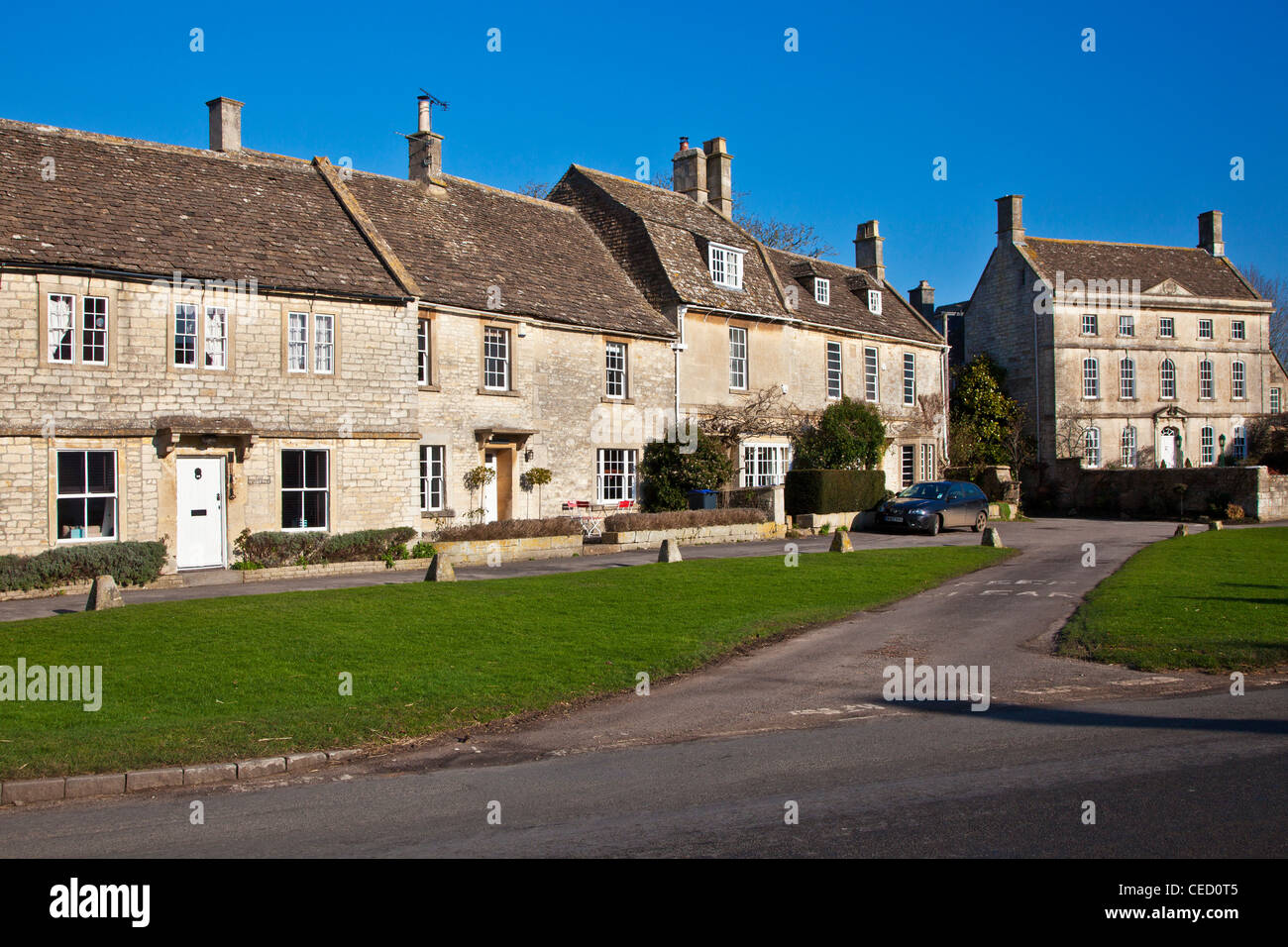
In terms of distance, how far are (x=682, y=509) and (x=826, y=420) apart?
7.76m

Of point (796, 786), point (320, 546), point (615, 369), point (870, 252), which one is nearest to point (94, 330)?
point (320, 546)

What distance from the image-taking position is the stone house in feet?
108

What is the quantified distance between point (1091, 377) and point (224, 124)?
124 ft

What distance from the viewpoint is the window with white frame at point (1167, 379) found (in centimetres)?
4828

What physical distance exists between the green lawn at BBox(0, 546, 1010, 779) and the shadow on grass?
3.34 m

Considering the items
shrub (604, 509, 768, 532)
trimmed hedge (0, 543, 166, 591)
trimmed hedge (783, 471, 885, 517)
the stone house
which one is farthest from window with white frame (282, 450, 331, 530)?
trimmed hedge (783, 471, 885, 517)

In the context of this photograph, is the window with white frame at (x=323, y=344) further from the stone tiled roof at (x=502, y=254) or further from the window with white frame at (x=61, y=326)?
the window with white frame at (x=61, y=326)

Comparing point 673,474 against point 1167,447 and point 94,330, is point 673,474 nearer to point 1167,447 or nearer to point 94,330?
point 94,330

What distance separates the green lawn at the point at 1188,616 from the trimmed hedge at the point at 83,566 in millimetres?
16109

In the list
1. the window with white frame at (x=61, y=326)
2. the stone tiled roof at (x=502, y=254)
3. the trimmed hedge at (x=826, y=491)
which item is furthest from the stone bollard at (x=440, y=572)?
the trimmed hedge at (x=826, y=491)

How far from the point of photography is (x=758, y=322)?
34.6 m

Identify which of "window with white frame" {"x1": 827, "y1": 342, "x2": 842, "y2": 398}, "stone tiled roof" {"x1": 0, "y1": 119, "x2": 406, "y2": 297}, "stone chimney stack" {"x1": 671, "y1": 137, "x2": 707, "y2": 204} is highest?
"stone chimney stack" {"x1": 671, "y1": 137, "x2": 707, "y2": 204}

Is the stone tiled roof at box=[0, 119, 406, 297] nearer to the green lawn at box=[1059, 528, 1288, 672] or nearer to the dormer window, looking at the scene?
the dormer window

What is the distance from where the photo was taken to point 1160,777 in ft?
24.2
